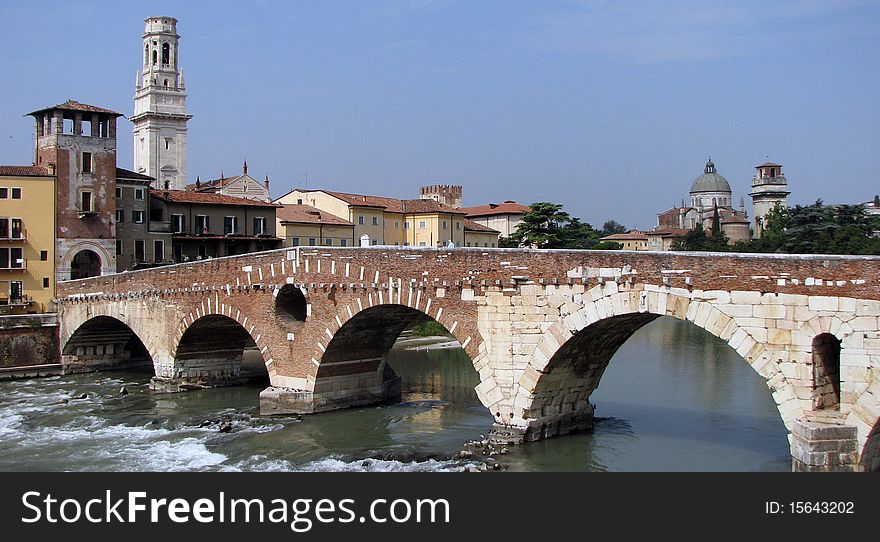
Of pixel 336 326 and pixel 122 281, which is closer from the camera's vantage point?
pixel 336 326

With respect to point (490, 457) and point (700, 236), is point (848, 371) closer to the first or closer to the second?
point (490, 457)

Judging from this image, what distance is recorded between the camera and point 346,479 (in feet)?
61.2

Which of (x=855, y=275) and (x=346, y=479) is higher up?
(x=855, y=275)

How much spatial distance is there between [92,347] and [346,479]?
2381 cm

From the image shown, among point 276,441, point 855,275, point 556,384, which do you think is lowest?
point 276,441

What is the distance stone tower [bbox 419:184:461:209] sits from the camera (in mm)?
77750

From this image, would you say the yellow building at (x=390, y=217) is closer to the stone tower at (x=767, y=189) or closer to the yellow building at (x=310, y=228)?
the yellow building at (x=310, y=228)

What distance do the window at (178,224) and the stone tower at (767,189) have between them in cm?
8176

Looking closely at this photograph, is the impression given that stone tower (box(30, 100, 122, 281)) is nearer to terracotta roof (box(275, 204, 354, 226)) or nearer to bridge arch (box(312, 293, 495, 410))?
terracotta roof (box(275, 204, 354, 226))

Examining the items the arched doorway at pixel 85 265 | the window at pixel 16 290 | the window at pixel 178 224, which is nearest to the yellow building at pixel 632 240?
the window at pixel 178 224

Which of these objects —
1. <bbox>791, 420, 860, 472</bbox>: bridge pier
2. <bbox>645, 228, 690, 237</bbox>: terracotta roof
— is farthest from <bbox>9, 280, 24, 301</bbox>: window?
<bbox>645, 228, 690, 237</bbox>: terracotta roof

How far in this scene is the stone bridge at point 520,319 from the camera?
17.0 meters

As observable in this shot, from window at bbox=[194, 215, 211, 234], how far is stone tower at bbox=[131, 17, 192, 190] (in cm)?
3148

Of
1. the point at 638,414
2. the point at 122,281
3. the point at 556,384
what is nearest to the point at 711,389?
the point at 638,414
